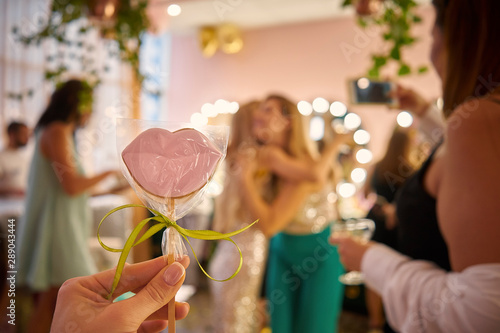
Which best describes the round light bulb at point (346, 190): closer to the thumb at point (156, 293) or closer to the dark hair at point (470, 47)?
the dark hair at point (470, 47)

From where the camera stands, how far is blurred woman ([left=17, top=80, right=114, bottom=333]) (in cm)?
170

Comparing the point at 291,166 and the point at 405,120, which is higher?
the point at 405,120

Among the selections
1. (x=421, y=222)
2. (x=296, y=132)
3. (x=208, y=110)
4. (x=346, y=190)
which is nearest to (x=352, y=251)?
(x=421, y=222)

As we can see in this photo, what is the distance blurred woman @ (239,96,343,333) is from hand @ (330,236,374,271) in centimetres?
83

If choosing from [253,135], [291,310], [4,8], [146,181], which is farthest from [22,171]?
[146,181]

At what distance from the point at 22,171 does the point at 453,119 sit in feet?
11.0

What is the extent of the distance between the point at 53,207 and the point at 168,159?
1.51 meters

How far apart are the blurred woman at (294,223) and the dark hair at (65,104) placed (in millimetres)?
765

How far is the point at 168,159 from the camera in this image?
1.48 feet

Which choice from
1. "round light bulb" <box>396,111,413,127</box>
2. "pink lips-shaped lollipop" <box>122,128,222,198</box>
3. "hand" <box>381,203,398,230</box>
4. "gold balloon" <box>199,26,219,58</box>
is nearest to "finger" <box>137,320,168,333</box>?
"pink lips-shaped lollipop" <box>122,128,222,198</box>

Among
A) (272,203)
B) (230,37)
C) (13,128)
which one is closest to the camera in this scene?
(272,203)

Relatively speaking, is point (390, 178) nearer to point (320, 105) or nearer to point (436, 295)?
point (436, 295)

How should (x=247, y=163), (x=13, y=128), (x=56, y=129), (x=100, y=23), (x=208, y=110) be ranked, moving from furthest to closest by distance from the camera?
(x=208, y=110), (x=13, y=128), (x=247, y=163), (x=56, y=129), (x=100, y=23)

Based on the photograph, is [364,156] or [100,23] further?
[364,156]
